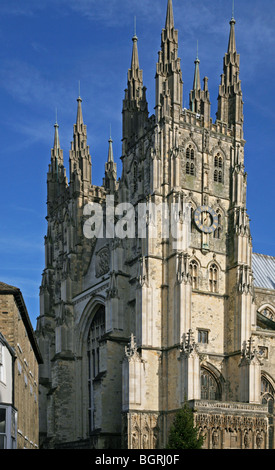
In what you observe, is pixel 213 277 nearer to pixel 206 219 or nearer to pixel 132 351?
pixel 206 219

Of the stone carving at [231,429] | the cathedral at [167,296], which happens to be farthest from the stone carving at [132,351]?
the stone carving at [231,429]

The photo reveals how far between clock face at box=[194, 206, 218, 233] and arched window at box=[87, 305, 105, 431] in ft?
41.4

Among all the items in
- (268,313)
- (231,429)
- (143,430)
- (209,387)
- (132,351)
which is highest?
(268,313)

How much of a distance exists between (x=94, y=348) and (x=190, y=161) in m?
19.4

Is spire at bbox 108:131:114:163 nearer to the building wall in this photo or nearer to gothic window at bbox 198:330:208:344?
gothic window at bbox 198:330:208:344

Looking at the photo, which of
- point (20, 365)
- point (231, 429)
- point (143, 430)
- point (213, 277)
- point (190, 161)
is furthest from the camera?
point (190, 161)

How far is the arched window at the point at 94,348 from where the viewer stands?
66562 millimetres

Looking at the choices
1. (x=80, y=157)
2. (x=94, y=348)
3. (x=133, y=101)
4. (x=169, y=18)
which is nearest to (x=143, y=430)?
(x=94, y=348)

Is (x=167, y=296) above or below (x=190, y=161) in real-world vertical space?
below

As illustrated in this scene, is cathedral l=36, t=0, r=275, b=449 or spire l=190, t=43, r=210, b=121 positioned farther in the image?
spire l=190, t=43, r=210, b=121

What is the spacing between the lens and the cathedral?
180 ft

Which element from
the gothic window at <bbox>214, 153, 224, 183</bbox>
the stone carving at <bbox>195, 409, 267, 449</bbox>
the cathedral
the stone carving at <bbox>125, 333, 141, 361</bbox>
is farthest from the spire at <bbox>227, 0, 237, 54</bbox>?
the stone carving at <bbox>195, 409, 267, 449</bbox>

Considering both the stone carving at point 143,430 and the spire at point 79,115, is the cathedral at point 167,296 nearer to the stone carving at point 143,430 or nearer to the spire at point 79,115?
the stone carving at point 143,430

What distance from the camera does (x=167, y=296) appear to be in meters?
57.5
